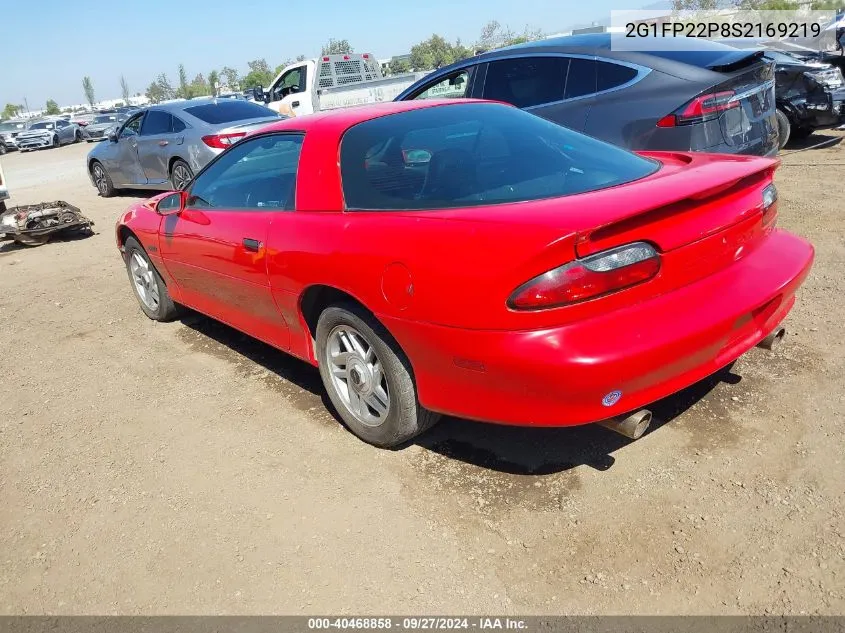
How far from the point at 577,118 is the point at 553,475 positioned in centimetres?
370

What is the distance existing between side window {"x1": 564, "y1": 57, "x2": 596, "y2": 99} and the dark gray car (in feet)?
Answer: 14.7

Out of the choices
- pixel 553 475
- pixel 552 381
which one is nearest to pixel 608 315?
pixel 552 381

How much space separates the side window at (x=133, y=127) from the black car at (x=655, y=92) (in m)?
6.92

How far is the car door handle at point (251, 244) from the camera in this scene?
348 centimetres

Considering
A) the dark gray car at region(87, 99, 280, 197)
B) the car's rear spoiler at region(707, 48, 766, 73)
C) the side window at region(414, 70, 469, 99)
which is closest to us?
the car's rear spoiler at region(707, 48, 766, 73)

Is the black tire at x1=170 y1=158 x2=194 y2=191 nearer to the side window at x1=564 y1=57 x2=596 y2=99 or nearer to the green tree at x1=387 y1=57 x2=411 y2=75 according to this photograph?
the side window at x1=564 y1=57 x2=596 y2=99

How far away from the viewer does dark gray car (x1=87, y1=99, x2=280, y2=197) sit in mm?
9297

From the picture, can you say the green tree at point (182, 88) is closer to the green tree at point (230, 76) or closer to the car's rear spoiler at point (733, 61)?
the green tree at point (230, 76)

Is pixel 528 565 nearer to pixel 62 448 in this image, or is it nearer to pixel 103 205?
pixel 62 448

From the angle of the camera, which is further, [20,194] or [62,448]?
[20,194]

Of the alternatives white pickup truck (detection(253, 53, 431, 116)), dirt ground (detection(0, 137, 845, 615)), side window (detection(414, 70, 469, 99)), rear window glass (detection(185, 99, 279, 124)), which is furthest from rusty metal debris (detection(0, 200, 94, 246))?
white pickup truck (detection(253, 53, 431, 116))

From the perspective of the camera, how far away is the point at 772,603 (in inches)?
83.7

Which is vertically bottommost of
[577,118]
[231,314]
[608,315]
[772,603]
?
[772,603]

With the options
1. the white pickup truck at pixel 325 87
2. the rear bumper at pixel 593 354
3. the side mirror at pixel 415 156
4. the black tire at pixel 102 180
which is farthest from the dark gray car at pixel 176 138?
the rear bumper at pixel 593 354
